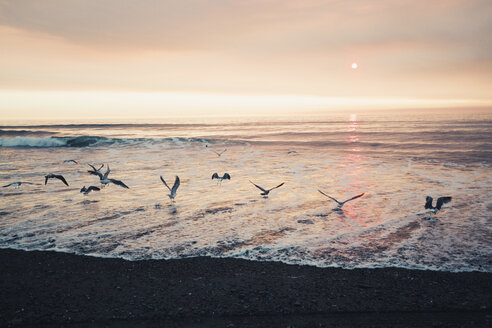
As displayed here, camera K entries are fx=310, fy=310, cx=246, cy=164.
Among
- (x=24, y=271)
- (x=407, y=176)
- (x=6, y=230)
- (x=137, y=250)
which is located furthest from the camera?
(x=407, y=176)

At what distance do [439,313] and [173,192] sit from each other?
Result: 8.76 m

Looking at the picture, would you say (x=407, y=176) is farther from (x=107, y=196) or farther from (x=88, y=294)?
(x=88, y=294)

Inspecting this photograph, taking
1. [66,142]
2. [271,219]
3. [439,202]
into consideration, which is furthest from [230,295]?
[66,142]

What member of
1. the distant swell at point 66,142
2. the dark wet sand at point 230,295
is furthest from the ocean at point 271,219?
the distant swell at point 66,142

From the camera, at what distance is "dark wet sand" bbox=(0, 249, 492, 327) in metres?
4.76

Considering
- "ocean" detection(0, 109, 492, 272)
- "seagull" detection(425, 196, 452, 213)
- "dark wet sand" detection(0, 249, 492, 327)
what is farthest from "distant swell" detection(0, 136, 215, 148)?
"dark wet sand" detection(0, 249, 492, 327)

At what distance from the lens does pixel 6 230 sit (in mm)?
8516

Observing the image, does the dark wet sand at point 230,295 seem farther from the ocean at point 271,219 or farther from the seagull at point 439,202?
the seagull at point 439,202

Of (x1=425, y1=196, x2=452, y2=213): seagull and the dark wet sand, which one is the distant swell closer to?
(x1=425, y1=196, x2=452, y2=213): seagull

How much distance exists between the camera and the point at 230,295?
538 centimetres

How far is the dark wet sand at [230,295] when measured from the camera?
4.76 metres

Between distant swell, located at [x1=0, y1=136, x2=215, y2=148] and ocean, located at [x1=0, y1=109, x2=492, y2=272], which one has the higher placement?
distant swell, located at [x1=0, y1=136, x2=215, y2=148]

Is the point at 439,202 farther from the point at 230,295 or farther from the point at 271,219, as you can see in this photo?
the point at 230,295

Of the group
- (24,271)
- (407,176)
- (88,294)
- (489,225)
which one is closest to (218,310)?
(88,294)
